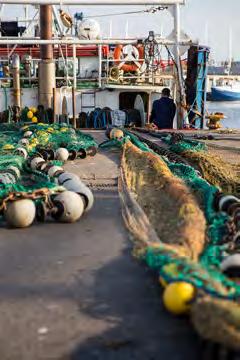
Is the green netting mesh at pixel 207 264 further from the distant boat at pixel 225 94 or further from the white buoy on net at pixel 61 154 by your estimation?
the distant boat at pixel 225 94

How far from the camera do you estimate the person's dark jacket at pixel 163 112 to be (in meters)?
10.9

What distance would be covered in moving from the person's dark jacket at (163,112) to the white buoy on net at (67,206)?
753 centimetres

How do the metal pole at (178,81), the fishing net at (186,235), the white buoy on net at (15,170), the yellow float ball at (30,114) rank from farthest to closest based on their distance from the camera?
the yellow float ball at (30,114) < the metal pole at (178,81) < the white buoy on net at (15,170) < the fishing net at (186,235)

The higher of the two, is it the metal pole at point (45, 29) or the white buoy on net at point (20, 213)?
the metal pole at point (45, 29)

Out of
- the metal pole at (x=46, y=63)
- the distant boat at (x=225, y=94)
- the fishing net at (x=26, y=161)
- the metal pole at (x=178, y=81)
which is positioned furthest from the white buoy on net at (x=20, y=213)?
the distant boat at (x=225, y=94)

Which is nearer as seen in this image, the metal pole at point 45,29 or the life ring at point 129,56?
the metal pole at point 45,29

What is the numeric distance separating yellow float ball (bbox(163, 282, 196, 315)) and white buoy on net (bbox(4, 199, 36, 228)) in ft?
5.12

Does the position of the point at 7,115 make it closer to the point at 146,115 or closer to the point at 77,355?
the point at 146,115

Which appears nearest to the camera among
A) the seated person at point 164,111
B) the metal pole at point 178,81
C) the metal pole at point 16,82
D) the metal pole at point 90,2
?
the metal pole at point 90,2

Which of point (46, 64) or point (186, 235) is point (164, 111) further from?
point (186, 235)

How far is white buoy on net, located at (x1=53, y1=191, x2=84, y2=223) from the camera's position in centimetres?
354

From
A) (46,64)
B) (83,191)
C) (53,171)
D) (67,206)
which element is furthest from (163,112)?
(67,206)

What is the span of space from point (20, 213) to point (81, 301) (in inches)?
47.7

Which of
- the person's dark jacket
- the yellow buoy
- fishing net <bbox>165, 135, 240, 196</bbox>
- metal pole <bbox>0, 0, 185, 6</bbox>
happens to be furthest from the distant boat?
the yellow buoy
